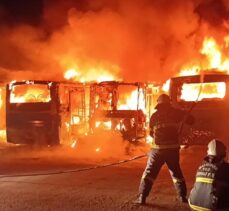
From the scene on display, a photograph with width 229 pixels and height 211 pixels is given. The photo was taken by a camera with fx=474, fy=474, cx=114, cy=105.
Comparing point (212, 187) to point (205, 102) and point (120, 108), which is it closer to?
point (205, 102)

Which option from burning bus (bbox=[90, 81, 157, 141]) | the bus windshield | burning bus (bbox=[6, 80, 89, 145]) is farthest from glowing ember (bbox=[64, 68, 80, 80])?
the bus windshield

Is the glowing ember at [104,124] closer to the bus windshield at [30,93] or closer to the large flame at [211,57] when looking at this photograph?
the bus windshield at [30,93]

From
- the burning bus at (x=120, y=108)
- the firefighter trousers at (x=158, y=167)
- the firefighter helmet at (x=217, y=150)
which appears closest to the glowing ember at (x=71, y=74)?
the burning bus at (x=120, y=108)

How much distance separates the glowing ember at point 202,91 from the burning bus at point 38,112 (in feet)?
14.0

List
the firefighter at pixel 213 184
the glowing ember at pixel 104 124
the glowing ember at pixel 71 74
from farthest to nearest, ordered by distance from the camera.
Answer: the glowing ember at pixel 71 74
the glowing ember at pixel 104 124
the firefighter at pixel 213 184

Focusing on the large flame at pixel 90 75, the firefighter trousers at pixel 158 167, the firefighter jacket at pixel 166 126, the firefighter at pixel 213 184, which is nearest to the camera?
the firefighter at pixel 213 184

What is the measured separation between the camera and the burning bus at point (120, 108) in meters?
14.4

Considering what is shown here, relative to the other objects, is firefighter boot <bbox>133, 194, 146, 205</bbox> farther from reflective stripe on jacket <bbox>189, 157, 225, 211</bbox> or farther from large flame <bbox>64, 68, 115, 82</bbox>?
large flame <bbox>64, 68, 115, 82</bbox>

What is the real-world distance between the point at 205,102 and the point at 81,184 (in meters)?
4.01

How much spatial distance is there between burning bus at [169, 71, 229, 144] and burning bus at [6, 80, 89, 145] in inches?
160

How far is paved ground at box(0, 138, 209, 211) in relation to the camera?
6918 millimetres

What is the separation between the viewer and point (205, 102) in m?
11.0

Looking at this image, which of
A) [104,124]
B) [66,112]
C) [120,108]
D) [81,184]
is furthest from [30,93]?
[81,184]

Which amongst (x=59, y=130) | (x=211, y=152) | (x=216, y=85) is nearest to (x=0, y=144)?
(x=59, y=130)
